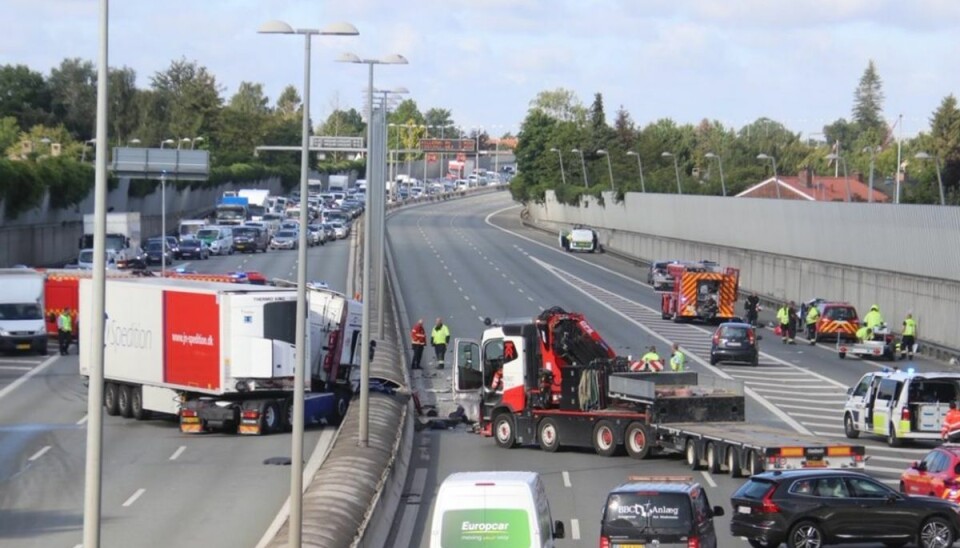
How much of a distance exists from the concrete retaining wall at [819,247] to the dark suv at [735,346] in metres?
9.26

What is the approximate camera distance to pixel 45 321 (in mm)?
60062

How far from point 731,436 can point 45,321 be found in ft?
114

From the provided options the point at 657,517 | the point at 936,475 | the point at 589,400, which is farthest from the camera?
the point at 589,400

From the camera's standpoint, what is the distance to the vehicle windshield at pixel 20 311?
58.4 meters

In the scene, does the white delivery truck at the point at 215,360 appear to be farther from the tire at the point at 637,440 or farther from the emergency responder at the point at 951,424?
the emergency responder at the point at 951,424

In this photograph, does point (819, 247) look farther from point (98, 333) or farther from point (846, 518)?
point (98, 333)

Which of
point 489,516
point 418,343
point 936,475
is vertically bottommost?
point 418,343

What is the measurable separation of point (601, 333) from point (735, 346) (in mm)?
9916

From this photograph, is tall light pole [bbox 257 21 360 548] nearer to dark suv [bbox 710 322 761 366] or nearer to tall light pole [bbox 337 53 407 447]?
tall light pole [bbox 337 53 407 447]

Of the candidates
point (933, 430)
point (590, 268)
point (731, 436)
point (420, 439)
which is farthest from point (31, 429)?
point (590, 268)

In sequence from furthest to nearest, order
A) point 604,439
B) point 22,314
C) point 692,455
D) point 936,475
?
point 22,314, point 604,439, point 692,455, point 936,475

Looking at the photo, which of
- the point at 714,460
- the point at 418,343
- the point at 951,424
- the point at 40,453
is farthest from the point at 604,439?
the point at 418,343

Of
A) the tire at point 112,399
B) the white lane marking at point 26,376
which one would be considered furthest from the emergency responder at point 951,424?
the white lane marking at point 26,376

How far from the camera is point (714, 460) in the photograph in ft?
108
